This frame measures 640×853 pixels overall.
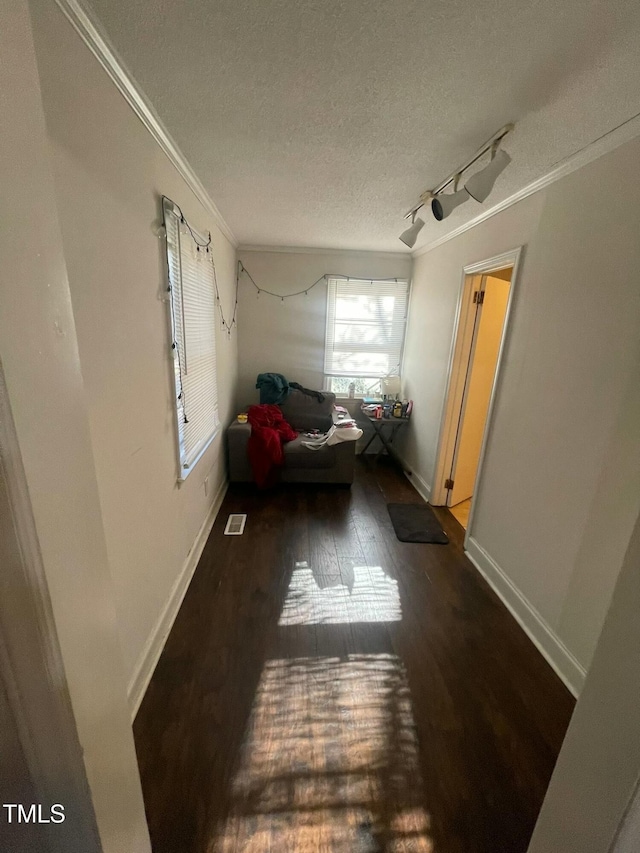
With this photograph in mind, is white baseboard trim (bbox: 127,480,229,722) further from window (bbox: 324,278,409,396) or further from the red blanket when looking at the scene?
window (bbox: 324,278,409,396)

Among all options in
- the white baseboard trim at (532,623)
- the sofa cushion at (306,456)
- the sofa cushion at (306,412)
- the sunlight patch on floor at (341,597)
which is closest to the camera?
the white baseboard trim at (532,623)

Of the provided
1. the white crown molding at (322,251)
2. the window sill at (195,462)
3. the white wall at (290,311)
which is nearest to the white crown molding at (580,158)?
the white crown molding at (322,251)

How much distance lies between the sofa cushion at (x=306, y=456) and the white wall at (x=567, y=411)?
1.41 m

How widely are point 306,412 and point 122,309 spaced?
267 cm

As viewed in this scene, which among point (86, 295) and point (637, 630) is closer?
point (637, 630)

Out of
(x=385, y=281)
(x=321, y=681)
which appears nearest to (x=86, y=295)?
(x=321, y=681)

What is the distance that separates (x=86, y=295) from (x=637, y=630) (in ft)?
5.11

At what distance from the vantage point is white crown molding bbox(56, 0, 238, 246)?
94 centimetres

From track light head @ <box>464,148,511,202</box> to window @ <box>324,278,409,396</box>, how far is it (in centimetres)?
249

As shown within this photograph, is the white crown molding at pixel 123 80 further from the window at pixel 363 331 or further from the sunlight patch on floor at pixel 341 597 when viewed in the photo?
the sunlight patch on floor at pixel 341 597

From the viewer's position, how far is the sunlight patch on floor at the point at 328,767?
1.08m

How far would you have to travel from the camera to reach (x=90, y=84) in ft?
3.37

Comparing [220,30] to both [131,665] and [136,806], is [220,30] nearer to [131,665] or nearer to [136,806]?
[136,806]

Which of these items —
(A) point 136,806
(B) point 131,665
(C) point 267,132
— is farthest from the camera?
(C) point 267,132
